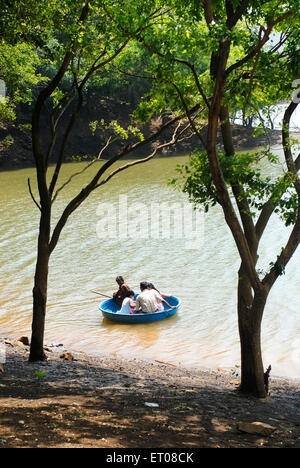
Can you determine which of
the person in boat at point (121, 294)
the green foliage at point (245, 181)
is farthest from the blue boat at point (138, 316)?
the green foliage at point (245, 181)

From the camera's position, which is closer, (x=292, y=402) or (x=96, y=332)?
(x=292, y=402)

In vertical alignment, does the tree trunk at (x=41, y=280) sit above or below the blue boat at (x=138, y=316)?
above

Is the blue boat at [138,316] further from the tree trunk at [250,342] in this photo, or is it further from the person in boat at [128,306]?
the tree trunk at [250,342]

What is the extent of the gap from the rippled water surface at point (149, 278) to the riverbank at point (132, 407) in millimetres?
1801

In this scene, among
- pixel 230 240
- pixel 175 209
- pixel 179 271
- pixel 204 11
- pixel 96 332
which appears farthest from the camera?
pixel 175 209

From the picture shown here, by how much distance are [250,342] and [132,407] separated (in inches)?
87.5

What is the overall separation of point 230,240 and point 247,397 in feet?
42.9

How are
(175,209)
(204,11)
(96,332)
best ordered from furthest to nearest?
(175,209) → (96,332) → (204,11)

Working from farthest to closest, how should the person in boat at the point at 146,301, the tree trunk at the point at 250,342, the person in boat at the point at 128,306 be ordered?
1. the person in boat at the point at 128,306
2. the person in boat at the point at 146,301
3. the tree trunk at the point at 250,342

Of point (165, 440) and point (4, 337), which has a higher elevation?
point (165, 440)

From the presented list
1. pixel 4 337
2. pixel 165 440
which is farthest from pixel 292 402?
pixel 4 337

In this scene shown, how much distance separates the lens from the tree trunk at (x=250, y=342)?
27.8 feet

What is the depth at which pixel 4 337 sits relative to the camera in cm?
1309
